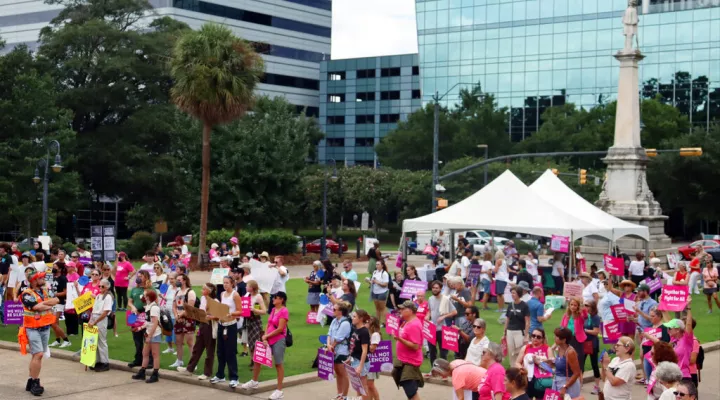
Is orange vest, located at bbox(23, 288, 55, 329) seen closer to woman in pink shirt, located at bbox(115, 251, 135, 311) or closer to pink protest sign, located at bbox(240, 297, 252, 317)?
pink protest sign, located at bbox(240, 297, 252, 317)

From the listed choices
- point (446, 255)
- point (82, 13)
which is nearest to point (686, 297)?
point (446, 255)

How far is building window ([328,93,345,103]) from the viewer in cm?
9944

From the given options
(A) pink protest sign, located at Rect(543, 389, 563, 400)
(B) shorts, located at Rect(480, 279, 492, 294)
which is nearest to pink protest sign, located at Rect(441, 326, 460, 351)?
(A) pink protest sign, located at Rect(543, 389, 563, 400)

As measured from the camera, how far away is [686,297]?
17.4 metres

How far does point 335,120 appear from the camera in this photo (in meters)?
101

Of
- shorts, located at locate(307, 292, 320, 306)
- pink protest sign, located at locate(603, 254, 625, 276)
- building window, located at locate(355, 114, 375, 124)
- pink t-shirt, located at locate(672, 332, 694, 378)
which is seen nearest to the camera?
pink t-shirt, located at locate(672, 332, 694, 378)

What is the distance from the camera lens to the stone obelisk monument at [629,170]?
37.3 m

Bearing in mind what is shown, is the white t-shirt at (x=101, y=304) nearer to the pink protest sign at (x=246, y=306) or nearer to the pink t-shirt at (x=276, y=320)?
the pink protest sign at (x=246, y=306)

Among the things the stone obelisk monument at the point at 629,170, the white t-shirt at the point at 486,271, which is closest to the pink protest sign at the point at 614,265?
the white t-shirt at the point at 486,271

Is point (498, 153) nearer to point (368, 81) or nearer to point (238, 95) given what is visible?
point (368, 81)

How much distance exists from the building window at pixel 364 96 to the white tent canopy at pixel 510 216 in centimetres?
7355

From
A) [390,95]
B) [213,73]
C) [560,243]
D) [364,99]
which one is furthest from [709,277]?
[364,99]

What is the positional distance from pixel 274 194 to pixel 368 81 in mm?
52802

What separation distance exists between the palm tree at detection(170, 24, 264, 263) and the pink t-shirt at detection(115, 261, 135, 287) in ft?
45.1
